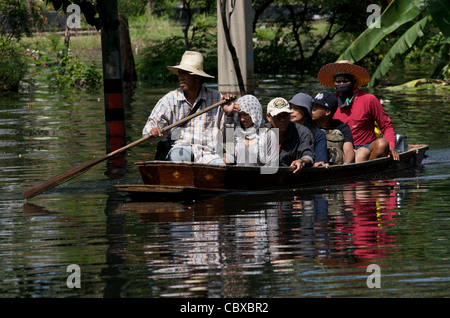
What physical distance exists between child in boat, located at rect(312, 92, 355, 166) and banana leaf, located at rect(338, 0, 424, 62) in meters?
4.52

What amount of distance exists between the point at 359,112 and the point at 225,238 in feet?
13.0

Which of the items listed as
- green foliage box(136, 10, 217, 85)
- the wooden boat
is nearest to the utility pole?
the wooden boat

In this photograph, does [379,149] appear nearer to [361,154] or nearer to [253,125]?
[361,154]

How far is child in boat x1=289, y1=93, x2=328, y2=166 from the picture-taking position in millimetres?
9579

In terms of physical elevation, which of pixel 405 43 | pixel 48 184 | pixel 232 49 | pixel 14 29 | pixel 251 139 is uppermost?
pixel 14 29

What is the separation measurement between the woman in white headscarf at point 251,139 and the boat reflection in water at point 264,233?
0.42m

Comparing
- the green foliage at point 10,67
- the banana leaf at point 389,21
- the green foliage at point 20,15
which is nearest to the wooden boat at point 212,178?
the banana leaf at point 389,21

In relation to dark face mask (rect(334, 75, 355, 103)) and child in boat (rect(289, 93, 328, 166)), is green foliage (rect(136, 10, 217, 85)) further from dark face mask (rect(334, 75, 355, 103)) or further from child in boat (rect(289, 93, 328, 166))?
child in boat (rect(289, 93, 328, 166))

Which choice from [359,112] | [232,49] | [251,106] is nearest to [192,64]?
[251,106]

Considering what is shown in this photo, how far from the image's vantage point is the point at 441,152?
12375mm

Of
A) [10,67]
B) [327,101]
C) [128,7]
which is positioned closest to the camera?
[327,101]

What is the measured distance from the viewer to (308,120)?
9695 mm

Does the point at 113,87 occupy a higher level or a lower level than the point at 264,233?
higher
